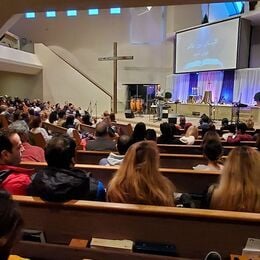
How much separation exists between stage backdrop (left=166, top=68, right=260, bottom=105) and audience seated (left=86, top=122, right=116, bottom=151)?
8929 mm

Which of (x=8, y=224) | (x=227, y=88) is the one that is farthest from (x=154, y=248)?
(x=227, y=88)

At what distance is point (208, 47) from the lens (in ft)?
43.6

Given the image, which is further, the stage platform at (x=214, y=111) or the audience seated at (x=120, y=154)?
the stage platform at (x=214, y=111)

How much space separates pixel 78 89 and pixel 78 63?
2.03 meters

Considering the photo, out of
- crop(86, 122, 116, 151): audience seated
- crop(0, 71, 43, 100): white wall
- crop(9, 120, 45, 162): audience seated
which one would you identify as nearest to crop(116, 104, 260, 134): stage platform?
crop(0, 71, 43, 100): white wall

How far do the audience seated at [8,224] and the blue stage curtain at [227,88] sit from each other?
1279cm

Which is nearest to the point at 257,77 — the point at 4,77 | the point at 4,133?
the point at 4,133

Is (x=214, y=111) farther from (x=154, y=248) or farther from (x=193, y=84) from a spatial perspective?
(x=154, y=248)

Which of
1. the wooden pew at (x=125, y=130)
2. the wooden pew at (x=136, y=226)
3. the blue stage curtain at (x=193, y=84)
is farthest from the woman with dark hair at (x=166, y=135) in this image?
the blue stage curtain at (x=193, y=84)

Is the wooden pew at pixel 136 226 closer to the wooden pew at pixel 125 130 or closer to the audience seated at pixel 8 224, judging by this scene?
the audience seated at pixel 8 224

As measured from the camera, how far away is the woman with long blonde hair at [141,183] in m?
1.81

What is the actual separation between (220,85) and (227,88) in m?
0.31

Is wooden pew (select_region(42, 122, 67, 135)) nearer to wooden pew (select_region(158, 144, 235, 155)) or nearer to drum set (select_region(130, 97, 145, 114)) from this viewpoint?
wooden pew (select_region(158, 144, 235, 155))

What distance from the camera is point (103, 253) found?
1474 millimetres
